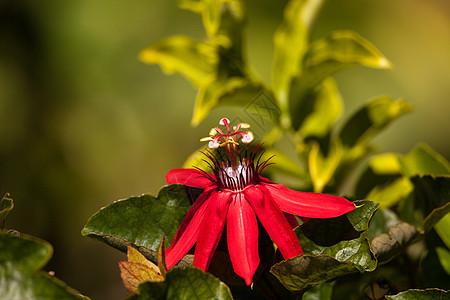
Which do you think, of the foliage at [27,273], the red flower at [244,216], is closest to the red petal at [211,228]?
the red flower at [244,216]

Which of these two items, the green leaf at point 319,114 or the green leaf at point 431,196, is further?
the green leaf at point 319,114

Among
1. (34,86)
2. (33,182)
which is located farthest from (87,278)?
(34,86)

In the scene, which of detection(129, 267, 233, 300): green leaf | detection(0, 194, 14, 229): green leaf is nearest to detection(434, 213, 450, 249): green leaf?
detection(129, 267, 233, 300): green leaf

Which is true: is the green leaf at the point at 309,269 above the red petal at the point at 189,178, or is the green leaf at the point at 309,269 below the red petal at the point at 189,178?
below

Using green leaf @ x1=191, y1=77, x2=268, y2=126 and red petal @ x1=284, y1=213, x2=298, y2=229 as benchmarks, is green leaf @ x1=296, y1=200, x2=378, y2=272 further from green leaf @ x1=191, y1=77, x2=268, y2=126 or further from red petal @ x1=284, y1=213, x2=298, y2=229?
green leaf @ x1=191, y1=77, x2=268, y2=126

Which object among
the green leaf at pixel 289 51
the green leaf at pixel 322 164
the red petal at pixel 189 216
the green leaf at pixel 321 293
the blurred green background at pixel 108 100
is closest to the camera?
the red petal at pixel 189 216

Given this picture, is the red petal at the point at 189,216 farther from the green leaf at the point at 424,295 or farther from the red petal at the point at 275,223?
the green leaf at the point at 424,295

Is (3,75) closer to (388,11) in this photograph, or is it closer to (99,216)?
(388,11)

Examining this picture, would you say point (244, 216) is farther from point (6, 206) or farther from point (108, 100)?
point (108, 100)
